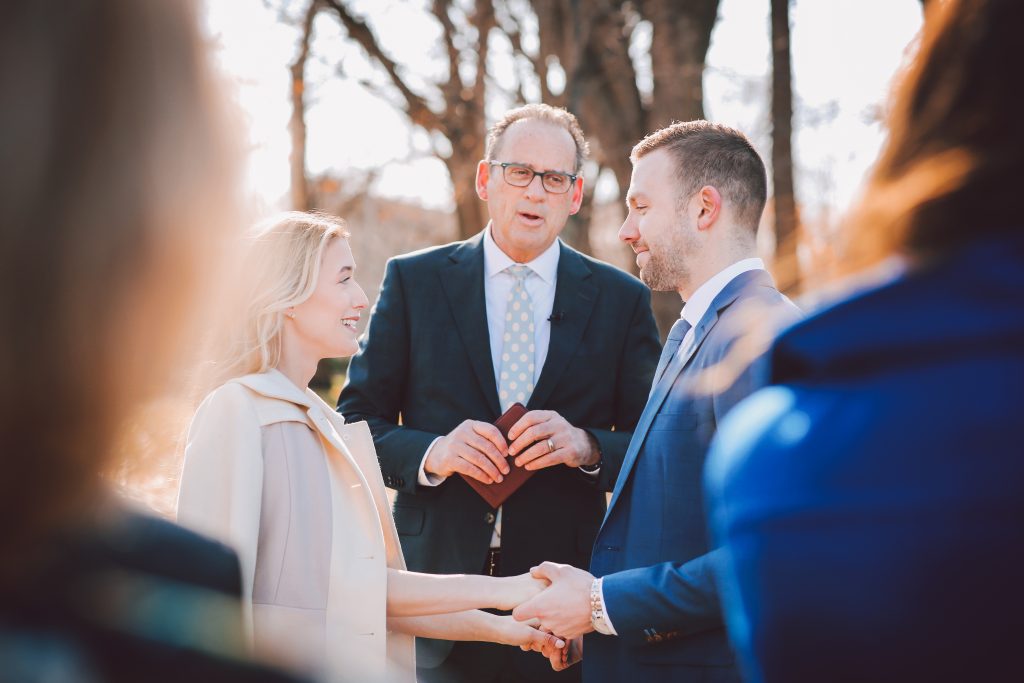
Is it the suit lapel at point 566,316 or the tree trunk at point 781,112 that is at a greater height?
the tree trunk at point 781,112

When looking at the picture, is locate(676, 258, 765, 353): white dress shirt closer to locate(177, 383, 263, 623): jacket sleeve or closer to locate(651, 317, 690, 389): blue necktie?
locate(651, 317, 690, 389): blue necktie

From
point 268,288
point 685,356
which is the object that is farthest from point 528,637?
point 268,288

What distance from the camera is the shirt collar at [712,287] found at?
3.04 m

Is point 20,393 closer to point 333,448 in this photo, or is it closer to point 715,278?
point 333,448

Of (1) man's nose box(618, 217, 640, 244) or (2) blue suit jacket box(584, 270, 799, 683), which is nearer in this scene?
(2) blue suit jacket box(584, 270, 799, 683)

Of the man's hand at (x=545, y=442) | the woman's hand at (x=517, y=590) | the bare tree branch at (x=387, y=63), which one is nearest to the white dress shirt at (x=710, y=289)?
the man's hand at (x=545, y=442)

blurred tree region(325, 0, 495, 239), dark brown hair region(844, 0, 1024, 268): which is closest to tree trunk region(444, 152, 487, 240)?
blurred tree region(325, 0, 495, 239)

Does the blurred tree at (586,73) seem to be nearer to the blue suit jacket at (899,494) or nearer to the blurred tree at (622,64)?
the blurred tree at (622,64)

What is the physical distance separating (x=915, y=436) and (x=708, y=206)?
238 cm

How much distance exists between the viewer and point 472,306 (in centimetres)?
392

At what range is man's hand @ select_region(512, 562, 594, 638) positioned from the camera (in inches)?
109

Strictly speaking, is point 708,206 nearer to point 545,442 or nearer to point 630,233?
point 630,233

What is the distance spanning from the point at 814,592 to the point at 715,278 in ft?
7.35

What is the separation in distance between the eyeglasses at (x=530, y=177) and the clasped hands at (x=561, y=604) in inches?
71.2
